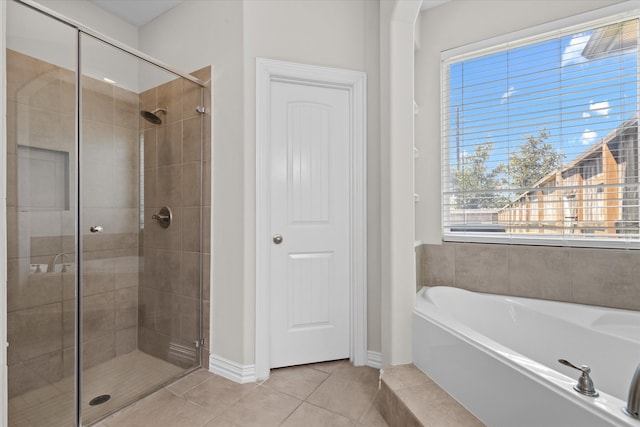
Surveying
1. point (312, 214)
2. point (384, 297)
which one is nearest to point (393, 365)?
point (384, 297)

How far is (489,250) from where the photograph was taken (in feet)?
7.14

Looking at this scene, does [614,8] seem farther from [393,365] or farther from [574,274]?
[393,365]

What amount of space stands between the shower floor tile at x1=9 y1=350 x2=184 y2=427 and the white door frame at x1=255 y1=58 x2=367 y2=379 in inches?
25.4

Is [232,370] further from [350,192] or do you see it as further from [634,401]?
[634,401]

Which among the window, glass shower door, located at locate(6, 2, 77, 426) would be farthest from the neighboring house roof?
glass shower door, located at locate(6, 2, 77, 426)

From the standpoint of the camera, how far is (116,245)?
1782mm

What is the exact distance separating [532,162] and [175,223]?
2395 millimetres

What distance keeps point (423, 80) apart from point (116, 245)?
7.83 feet

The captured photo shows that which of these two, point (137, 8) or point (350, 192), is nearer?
point (350, 192)

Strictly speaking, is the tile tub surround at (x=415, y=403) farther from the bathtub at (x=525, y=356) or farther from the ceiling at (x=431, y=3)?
the ceiling at (x=431, y=3)

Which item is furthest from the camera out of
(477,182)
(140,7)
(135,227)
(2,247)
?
(140,7)

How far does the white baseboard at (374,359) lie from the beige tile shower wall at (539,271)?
0.59m

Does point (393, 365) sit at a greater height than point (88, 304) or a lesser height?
lesser

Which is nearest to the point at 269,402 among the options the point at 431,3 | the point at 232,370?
the point at 232,370
